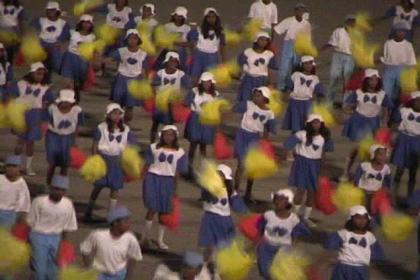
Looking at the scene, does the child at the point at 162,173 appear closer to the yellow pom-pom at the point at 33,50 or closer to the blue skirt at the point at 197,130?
the blue skirt at the point at 197,130

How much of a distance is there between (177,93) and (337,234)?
4999mm

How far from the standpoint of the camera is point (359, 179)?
53.7 ft

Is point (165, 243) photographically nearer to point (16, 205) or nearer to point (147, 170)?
point (147, 170)

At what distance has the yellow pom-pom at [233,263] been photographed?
13.8 metres

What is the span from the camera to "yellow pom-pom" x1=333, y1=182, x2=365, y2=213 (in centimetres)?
1608

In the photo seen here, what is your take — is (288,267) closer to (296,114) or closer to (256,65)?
(296,114)

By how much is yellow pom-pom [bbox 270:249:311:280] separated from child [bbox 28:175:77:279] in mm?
2192

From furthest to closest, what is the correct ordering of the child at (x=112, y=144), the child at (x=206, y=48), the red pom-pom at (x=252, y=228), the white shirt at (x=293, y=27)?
1. the white shirt at (x=293, y=27)
2. the child at (x=206, y=48)
3. the child at (x=112, y=144)
4. the red pom-pom at (x=252, y=228)

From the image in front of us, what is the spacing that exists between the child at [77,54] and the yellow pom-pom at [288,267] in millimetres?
6927


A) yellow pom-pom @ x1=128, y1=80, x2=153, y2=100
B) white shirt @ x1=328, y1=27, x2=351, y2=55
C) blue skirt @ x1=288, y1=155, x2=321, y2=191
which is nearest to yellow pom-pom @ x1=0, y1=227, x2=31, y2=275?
blue skirt @ x1=288, y1=155, x2=321, y2=191

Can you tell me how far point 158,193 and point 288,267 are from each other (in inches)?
99.9

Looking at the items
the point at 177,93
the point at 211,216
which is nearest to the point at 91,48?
the point at 177,93

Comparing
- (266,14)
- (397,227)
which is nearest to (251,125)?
(397,227)

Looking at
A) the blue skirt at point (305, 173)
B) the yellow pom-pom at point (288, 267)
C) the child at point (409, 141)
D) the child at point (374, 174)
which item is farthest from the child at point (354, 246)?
the child at point (409, 141)
